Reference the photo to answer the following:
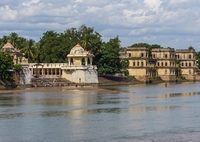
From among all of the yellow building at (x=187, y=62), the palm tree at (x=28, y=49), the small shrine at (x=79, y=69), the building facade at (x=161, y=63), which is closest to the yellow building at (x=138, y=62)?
the building facade at (x=161, y=63)

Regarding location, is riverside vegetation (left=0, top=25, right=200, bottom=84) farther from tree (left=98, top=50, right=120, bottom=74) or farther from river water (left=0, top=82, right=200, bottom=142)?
river water (left=0, top=82, right=200, bottom=142)

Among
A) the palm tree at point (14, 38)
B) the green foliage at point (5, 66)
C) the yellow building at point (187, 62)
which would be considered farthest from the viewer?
the yellow building at point (187, 62)

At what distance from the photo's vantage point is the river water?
34.9 m

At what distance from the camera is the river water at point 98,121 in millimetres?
34906

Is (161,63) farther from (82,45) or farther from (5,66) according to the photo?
(5,66)

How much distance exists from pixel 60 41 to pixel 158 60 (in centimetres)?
3012

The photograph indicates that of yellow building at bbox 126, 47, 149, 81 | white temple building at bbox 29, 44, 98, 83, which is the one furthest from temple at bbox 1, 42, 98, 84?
yellow building at bbox 126, 47, 149, 81

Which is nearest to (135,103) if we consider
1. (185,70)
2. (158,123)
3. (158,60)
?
(158,123)

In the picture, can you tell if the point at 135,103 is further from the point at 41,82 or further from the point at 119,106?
the point at 41,82

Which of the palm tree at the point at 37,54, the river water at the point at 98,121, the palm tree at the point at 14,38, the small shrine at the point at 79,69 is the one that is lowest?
the river water at the point at 98,121

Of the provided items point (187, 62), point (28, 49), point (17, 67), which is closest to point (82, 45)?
point (28, 49)

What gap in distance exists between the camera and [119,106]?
54.1 meters

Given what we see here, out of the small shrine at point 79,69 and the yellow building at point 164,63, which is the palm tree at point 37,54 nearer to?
the small shrine at point 79,69

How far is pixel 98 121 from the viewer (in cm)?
4219
